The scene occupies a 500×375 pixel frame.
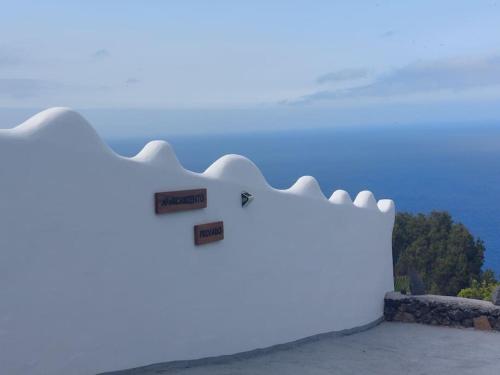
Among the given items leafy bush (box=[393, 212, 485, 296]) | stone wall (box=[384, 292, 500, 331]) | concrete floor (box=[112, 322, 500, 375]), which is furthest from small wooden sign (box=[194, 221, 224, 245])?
leafy bush (box=[393, 212, 485, 296])

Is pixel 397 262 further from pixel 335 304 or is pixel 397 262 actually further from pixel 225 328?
pixel 225 328

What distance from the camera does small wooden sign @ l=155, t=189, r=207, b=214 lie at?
281 inches

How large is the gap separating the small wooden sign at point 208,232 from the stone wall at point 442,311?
4763 millimetres

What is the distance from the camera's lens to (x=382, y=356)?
29.9 ft

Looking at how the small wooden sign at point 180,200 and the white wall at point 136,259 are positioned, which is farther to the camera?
the small wooden sign at point 180,200

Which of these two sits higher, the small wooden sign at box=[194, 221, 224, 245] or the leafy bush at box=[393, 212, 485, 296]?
the small wooden sign at box=[194, 221, 224, 245]

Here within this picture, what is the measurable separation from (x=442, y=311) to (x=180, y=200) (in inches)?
226

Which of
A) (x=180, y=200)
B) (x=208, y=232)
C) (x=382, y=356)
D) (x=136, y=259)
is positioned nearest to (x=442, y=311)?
(x=382, y=356)

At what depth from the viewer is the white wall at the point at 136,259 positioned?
5883 millimetres

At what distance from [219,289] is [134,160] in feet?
6.67

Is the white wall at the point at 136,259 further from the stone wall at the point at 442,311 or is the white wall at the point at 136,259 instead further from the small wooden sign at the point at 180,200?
the stone wall at the point at 442,311

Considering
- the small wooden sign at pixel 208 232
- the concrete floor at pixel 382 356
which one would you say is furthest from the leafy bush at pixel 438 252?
the small wooden sign at pixel 208 232

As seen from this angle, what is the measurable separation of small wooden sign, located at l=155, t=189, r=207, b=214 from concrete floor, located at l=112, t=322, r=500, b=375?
65.6 inches

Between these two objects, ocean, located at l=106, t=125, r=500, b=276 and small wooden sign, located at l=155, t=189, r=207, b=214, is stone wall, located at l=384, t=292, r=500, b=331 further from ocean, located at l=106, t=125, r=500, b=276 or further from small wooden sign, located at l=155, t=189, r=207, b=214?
ocean, located at l=106, t=125, r=500, b=276
